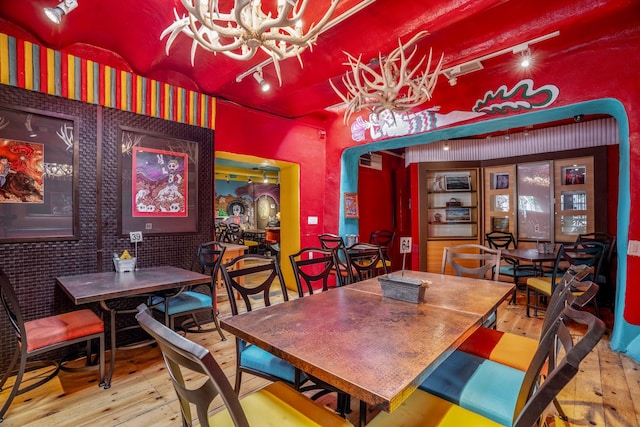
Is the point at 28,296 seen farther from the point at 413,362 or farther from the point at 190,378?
the point at 413,362

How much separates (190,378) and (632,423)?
310cm

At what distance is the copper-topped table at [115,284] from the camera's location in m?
2.23

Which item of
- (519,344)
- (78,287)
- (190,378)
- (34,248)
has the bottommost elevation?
(190,378)

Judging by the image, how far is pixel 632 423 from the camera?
195 centimetres

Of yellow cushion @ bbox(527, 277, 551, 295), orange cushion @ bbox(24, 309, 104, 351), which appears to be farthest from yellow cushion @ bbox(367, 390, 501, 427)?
yellow cushion @ bbox(527, 277, 551, 295)

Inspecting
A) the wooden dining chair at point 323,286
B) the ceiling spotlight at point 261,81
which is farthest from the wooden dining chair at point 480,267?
the ceiling spotlight at point 261,81

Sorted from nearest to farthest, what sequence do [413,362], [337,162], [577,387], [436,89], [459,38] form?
[413,362]
[577,387]
[459,38]
[436,89]
[337,162]

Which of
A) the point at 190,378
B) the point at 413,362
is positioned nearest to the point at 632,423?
the point at 413,362

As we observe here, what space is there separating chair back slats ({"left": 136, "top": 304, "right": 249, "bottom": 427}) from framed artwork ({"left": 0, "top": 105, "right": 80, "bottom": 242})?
247 centimetres

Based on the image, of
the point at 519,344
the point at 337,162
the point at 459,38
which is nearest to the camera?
the point at 519,344

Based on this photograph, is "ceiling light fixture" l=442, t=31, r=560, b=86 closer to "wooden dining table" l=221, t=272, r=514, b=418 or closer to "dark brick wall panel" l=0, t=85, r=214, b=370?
→ "wooden dining table" l=221, t=272, r=514, b=418

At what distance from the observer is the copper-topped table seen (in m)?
2.23

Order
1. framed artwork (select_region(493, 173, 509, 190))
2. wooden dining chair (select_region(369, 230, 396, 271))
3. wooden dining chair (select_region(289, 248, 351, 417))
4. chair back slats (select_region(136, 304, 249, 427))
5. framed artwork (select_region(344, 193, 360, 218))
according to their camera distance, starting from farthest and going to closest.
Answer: wooden dining chair (select_region(369, 230, 396, 271))
framed artwork (select_region(493, 173, 509, 190))
framed artwork (select_region(344, 193, 360, 218))
wooden dining chair (select_region(289, 248, 351, 417))
chair back slats (select_region(136, 304, 249, 427))

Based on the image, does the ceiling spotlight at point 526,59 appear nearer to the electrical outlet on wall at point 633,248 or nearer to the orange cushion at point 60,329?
the electrical outlet on wall at point 633,248
